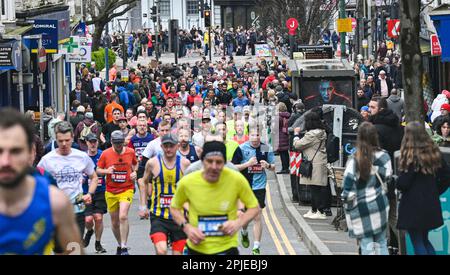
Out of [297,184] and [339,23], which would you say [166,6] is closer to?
[339,23]

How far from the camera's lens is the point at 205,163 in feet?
33.5

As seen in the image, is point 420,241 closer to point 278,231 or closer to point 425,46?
point 278,231

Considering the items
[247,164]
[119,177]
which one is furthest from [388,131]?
[119,177]

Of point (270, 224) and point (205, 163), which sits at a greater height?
point (205, 163)

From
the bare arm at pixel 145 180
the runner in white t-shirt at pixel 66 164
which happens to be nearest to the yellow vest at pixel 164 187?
the bare arm at pixel 145 180

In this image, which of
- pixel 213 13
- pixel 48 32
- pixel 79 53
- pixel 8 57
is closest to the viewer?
pixel 8 57

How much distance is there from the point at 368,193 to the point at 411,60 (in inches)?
193

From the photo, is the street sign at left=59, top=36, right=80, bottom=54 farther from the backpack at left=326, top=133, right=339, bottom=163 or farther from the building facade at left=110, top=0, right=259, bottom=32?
the building facade at left=110, top=0, right=259, bottom=32

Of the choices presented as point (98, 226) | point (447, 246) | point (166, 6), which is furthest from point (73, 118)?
point (166, 6)

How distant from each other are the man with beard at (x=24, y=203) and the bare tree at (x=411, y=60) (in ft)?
32.5

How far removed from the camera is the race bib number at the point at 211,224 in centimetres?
1030

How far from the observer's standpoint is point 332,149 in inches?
760

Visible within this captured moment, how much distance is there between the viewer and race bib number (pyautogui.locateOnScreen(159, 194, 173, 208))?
1342 centimetres
